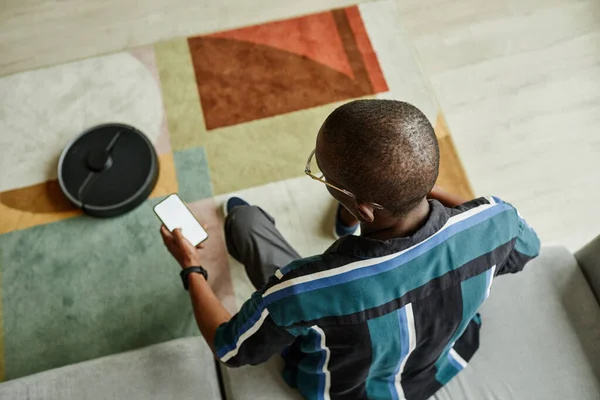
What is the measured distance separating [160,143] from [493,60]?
4.04ft

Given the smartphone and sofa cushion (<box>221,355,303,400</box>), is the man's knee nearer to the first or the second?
the smartphone

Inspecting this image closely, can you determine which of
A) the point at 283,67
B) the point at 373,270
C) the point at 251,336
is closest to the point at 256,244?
the point at 251,336

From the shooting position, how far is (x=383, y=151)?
0.69 metres

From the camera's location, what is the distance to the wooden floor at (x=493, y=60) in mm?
1691

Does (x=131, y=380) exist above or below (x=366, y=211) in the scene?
below

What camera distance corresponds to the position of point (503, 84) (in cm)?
183

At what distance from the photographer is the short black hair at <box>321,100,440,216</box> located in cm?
70

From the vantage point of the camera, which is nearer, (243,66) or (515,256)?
(515,256)

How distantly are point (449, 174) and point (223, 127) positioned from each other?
0.77 meters

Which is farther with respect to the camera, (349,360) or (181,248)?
(181,248)

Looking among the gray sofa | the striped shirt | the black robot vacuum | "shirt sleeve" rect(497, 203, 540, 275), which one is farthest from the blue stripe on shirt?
the black robot vacuum

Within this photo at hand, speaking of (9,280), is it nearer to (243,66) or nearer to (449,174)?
(243,66)

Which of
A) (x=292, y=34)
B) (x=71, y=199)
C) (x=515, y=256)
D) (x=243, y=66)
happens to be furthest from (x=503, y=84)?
(x=71, y=199)

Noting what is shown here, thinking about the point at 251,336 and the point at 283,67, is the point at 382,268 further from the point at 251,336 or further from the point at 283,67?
the point at 283,67
